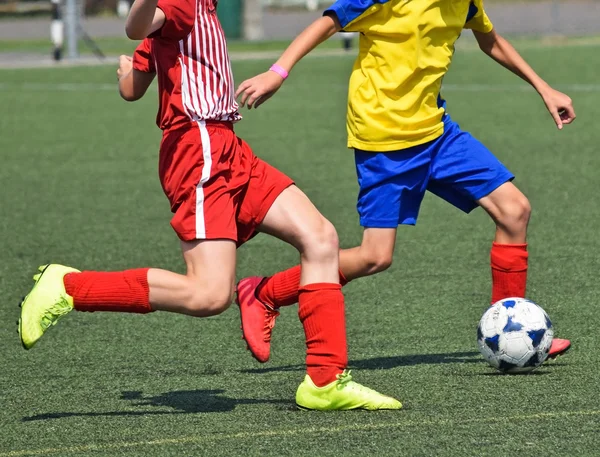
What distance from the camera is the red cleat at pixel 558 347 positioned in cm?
545

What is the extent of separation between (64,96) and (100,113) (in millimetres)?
2671

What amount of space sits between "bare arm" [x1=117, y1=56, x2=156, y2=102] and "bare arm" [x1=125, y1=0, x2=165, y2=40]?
449 mm

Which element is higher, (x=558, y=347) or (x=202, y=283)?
(x=202, y=283)

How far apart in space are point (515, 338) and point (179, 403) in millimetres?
1361

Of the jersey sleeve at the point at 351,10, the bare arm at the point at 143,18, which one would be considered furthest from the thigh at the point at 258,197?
the jersey sleeve at the point at 351,10

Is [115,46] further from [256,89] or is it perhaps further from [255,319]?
[256,89]

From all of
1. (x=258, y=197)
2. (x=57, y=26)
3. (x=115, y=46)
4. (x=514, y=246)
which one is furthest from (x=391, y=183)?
(x=115, y=46)

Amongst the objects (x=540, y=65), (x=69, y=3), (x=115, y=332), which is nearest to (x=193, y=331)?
(x=115, y=332)

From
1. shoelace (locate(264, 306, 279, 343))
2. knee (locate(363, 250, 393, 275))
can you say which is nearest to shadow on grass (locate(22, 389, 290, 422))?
shoelace (locate(264, 306, 279, 343))

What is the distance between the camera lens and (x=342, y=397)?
4762mm

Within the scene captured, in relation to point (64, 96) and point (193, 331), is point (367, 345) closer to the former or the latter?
point (193, 331)

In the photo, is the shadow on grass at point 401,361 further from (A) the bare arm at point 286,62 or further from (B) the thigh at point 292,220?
(A) the bare arm at point 286,62

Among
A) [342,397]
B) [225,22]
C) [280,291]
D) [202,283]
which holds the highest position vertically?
[202,283]

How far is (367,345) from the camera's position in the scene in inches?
236
